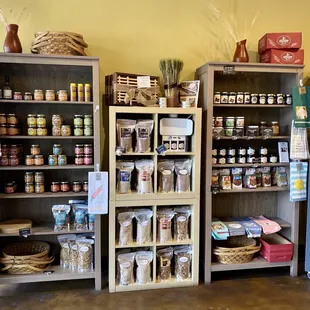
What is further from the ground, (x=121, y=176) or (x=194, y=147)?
(x=194, y=147)

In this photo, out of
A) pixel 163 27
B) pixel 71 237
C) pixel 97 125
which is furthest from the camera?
pixel 163 27

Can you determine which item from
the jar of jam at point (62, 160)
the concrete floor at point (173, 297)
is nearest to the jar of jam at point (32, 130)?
the jar of jam at point (62, 160)

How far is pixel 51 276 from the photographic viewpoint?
8.72 ft

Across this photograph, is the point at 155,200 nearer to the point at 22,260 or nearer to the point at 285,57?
the point at 22,260

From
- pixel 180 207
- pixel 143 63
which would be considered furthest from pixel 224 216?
pixel 143 63

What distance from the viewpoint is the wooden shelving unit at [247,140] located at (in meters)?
2.77

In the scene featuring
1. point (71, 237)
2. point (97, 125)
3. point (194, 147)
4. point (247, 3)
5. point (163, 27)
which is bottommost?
point (71, 237)

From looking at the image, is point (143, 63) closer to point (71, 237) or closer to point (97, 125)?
point (97, 125)

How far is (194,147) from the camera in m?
2.72

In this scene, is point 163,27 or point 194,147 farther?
point 163,27

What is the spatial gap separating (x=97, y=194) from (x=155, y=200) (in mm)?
478

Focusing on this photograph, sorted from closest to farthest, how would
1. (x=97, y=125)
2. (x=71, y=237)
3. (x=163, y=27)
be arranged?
(x=97, y=125)
(x=71, y=237)
(x=163, y=27)

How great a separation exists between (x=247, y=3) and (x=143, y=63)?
1.19 metres

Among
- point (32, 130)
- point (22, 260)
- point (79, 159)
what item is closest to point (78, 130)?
point (79, 159)
